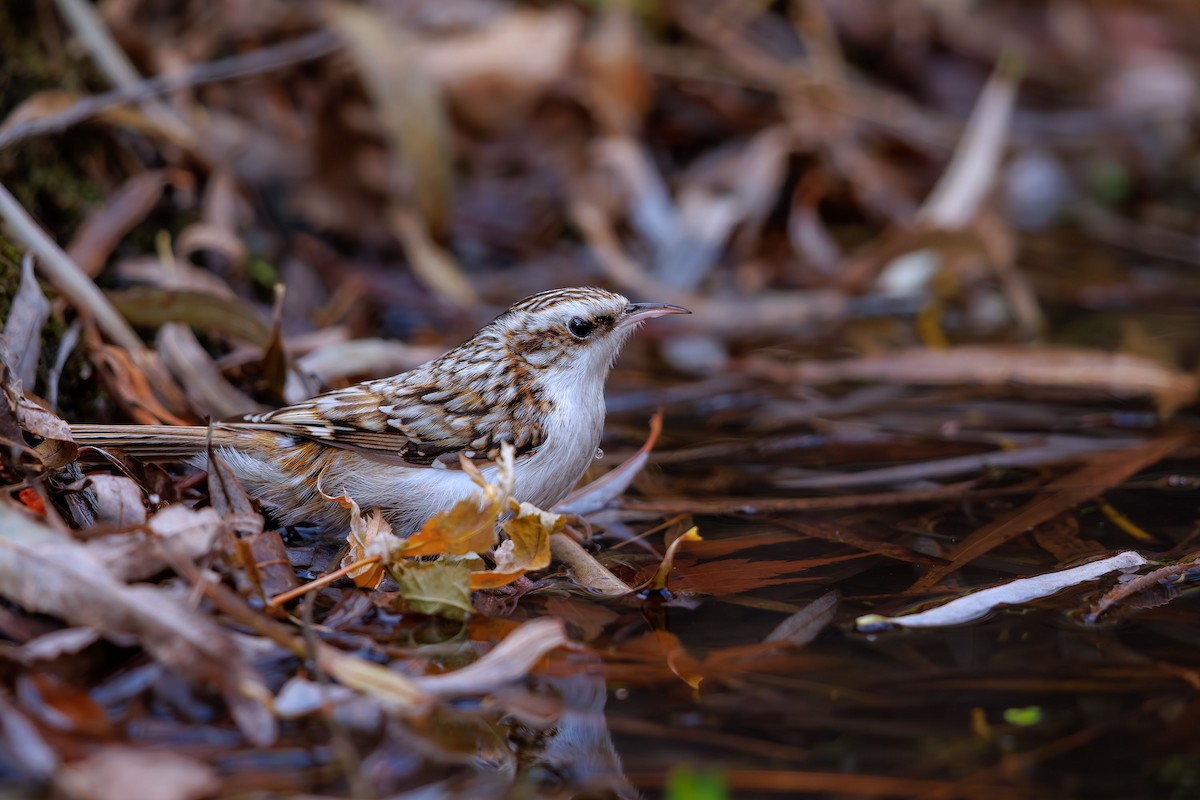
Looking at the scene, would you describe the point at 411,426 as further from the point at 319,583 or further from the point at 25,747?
the point at 25,747

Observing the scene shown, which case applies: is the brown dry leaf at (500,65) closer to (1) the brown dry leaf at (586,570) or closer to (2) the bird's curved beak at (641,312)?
(2) the bird's curved beak at (641,312)

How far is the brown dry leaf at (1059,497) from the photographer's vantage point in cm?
383

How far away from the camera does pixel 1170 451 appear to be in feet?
15.8

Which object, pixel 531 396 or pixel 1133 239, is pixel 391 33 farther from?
pixel 1133 239

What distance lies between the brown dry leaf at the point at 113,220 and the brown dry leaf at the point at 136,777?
3.10 meters

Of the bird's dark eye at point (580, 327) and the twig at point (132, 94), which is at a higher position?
the twig at point (132, 94)

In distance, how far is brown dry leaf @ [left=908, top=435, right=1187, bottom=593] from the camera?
383cm

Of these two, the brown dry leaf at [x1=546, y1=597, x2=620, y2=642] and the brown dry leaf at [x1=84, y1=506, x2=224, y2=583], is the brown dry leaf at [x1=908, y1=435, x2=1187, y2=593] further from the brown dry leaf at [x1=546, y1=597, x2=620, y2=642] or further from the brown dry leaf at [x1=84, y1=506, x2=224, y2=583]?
the brown dry leaf at [x1=84, y1=506, x2=224, y2=583]

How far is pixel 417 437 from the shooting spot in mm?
4008

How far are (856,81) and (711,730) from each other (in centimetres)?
763

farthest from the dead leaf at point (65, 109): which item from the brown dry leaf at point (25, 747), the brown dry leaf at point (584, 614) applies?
the brown dry leaf at point (25, 747)

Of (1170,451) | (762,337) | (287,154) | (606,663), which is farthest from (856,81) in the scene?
(606,663)

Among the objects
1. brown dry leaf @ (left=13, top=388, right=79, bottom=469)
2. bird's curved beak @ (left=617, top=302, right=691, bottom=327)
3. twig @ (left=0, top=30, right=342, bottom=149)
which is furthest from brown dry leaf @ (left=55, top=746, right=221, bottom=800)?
twig @ (left=0, top=30, right=342, bottom=149)

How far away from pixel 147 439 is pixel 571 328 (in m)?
1.39
